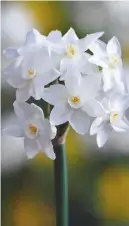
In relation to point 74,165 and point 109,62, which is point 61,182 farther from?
point 74,165

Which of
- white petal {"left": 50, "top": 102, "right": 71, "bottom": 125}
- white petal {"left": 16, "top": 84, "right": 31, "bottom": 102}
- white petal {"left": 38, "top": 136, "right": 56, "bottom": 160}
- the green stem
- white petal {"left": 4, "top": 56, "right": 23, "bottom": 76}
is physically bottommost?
the green stem

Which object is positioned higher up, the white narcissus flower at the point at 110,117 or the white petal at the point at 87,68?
the white petal at the point at 87,68

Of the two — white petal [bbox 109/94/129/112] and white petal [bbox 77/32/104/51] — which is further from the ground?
white petal [bbox 77/32/104/51]

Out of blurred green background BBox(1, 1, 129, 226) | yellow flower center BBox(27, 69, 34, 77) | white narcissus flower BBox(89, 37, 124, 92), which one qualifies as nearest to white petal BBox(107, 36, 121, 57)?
white narcissus flower BBox(89, 37, 124, 92)

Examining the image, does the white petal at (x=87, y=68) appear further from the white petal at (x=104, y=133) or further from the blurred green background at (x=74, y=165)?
the blurred green background at (x=74, y=165)

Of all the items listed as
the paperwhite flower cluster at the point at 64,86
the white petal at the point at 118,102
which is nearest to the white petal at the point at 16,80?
the paperwhite flower cluster at the point at 64,86

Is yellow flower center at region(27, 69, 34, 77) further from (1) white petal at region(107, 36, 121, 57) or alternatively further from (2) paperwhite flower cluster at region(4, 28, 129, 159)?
(1) white petal at region(107, 36, 121, 57)

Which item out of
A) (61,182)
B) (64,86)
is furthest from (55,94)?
(61,182)
